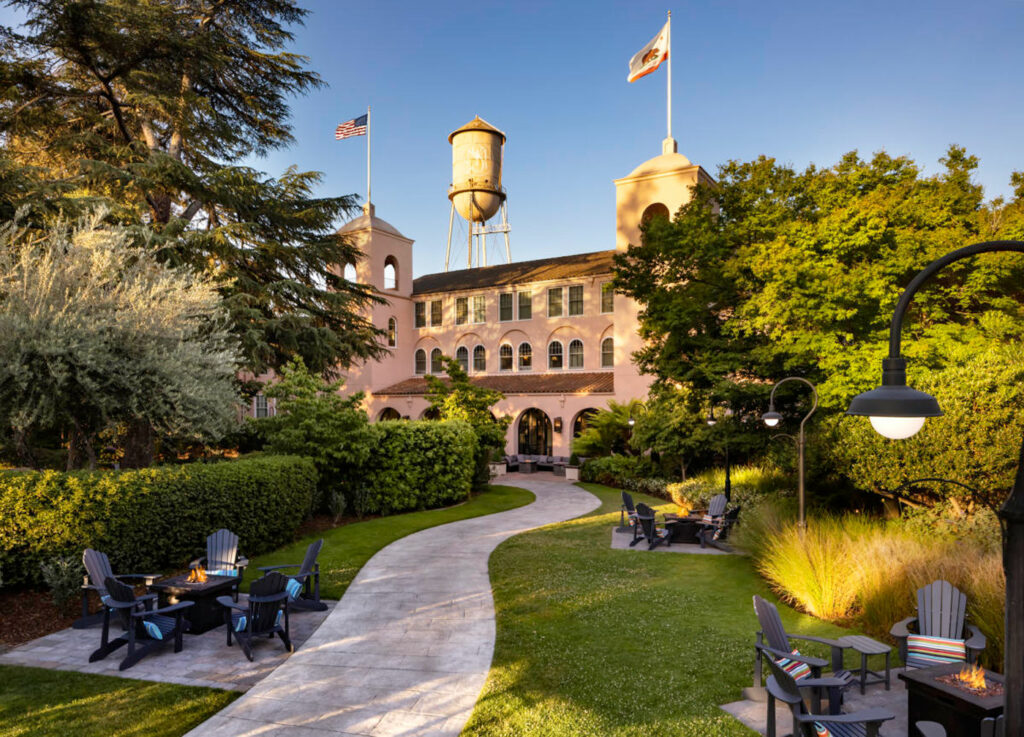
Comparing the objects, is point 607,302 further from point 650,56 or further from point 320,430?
point 320,430

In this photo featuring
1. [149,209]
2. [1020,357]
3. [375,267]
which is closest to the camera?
[1020,357]

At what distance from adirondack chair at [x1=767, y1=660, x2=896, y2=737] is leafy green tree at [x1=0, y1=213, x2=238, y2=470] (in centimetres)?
1085

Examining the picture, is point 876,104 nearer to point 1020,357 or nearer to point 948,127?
point 948,127

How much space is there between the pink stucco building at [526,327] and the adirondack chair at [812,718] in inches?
946

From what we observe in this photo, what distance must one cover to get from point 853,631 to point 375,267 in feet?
112

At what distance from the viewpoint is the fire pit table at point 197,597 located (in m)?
7.89

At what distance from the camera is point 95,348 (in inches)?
406

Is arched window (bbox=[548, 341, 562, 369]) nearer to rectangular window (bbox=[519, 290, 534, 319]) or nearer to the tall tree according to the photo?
rectangular window (bbox=[519, 290, 534, 319])

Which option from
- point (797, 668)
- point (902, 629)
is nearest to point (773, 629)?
point (797, 668)

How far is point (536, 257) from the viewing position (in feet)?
131

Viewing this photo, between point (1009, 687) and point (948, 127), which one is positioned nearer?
point (1009, 687)

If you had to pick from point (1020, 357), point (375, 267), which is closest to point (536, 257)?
point (375, 267)

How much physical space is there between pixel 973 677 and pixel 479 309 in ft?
112

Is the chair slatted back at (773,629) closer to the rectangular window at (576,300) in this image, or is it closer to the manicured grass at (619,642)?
the manicured grass at (619,642)
